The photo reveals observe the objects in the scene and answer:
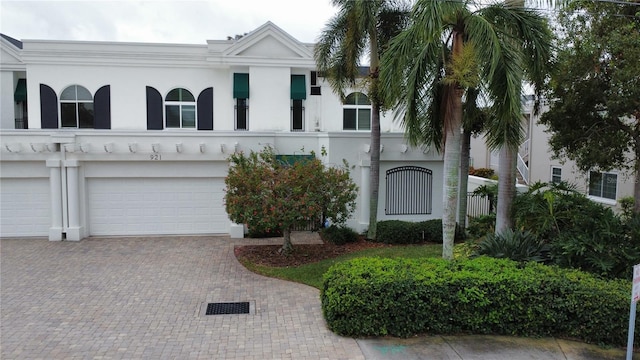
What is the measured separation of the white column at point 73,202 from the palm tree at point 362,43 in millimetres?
9103

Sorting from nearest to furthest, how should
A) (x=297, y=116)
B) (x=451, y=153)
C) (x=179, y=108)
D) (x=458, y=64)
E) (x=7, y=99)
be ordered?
(x=458, y=64) → (x=451, y=153) → (x=179, y=108) → (x=7, y=99) → (x=297, y=116)

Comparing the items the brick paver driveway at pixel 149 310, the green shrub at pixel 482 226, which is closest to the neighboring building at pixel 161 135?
the green shrub at pixel 482 226

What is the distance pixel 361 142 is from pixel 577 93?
7236 mm

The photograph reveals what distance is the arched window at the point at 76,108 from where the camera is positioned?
19.3 meters

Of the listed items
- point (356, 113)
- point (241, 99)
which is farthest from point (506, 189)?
point (241, 99)

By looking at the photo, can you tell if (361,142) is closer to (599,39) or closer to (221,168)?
(221,168)

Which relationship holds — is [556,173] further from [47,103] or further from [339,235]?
[47,103]

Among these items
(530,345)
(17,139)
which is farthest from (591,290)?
(17,139)

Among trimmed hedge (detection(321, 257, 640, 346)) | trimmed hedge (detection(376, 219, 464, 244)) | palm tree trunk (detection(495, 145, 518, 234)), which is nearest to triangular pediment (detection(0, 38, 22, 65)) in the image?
trimmed hedge (detection(376, 219, 464, 244))

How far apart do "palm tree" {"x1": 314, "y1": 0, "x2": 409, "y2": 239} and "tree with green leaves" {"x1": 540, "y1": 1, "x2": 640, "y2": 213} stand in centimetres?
458

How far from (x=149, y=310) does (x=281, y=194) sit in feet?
14.3

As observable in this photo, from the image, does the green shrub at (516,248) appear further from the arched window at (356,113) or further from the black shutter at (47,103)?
the black shutter at (47,103)

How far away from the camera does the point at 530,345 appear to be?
743cm

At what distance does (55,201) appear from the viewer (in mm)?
15523
